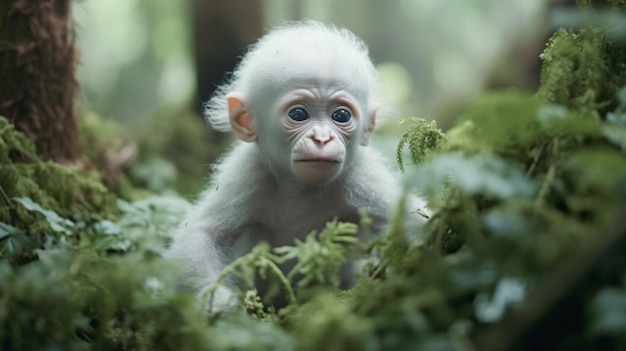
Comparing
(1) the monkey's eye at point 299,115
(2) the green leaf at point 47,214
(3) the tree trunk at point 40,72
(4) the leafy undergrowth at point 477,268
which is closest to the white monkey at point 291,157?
(1) the monkey's eye at point 299,115

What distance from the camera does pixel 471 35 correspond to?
22391mm

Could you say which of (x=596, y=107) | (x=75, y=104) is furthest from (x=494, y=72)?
(x=596, y=107)

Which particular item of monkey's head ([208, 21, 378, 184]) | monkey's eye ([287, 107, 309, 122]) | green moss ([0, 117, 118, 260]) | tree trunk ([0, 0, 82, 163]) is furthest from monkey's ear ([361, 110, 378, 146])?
tree trunk ([0, 0, 82, 163])

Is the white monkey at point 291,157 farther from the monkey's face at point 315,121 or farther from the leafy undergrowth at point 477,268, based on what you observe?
the leafy undergrowth at point 477,268

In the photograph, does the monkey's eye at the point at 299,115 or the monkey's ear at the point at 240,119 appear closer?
the monkey's eye at the point at 299,115

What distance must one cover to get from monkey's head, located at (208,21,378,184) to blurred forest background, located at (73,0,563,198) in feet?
2.41

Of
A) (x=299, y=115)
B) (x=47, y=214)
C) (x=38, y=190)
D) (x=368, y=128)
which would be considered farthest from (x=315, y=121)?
(x=38, y=190)

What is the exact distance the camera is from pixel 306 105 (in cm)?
317

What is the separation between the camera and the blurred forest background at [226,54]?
723cm

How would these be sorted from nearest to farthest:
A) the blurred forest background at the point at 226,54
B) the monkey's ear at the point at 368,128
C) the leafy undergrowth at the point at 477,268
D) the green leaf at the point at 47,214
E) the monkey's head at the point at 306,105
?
the leafy undergrowth at the point at 477,268 < the green leaf at the point at 47,214 < the monkey's head at the point at 306,105 < the monkey's ear at the point at 368,128 < the blurred forest background at the point at 226,54

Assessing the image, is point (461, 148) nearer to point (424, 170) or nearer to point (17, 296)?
point (424, 170)

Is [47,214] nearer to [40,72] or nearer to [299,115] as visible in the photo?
[40,72]

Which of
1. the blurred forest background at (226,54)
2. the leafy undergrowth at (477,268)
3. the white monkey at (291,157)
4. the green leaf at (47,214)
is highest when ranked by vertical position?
the blurred forest background at (226,54)

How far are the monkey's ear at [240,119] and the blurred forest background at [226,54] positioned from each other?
0.92 meters
